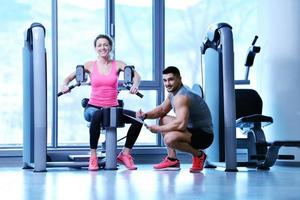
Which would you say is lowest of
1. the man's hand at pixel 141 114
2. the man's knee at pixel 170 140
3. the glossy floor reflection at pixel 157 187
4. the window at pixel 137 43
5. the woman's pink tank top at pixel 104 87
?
the glossy floor reflection at pixel 157 187

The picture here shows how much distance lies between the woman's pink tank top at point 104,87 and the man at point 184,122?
524mm

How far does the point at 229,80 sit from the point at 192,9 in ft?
6.07

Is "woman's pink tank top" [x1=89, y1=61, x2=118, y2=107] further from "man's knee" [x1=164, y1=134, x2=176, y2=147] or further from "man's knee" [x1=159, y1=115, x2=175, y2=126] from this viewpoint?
"man's knee" [x1=164, y1=134, x2=176, y2=147]

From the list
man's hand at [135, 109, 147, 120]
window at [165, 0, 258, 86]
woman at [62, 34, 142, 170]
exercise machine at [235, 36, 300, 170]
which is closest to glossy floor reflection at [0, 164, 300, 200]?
exercise machine at [235, 36, 300, 170]

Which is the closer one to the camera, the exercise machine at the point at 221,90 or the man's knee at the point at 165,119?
the exercise machine at the point at 221,90

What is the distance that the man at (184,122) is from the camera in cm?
445

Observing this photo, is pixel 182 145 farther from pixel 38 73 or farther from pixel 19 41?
pixel 19 41

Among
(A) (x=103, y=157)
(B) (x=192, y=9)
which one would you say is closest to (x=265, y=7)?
(B) (x=192, y=9)

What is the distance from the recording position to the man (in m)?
4.45

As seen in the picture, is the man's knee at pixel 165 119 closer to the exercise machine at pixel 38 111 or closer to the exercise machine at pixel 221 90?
the exercise machine at pixel 38 111

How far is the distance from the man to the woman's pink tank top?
0.52m

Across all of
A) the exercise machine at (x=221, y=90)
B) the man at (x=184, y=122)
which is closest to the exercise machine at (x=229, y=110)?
the exercise machine at (x=221, y=90)

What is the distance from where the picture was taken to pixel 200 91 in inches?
207

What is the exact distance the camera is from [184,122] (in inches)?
174
